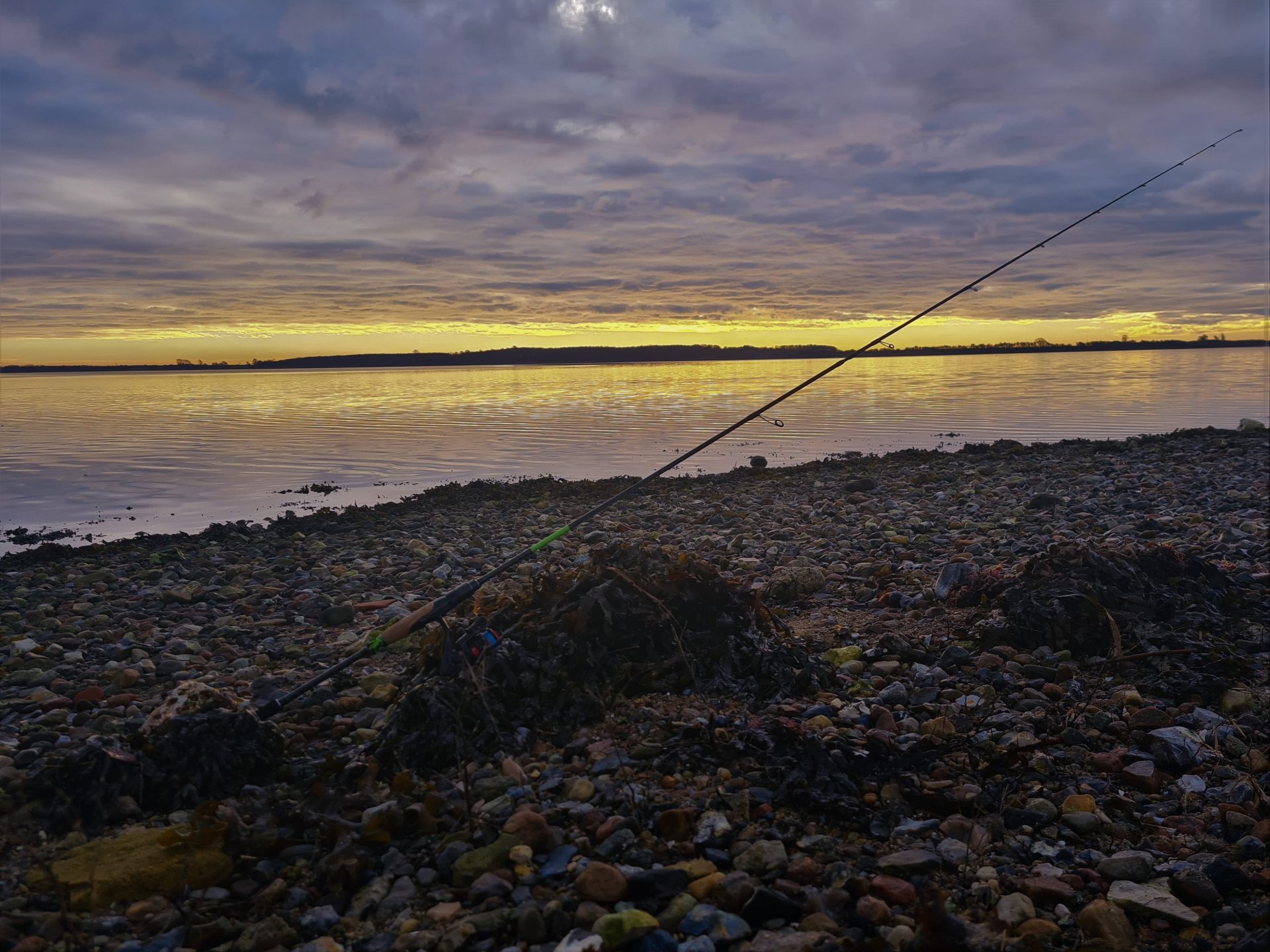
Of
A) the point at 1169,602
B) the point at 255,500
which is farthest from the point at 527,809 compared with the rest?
the point at 255,500

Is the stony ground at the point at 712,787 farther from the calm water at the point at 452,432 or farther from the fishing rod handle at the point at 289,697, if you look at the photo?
the calm water at the point at 452,432

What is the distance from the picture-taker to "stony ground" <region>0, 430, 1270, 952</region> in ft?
9.57

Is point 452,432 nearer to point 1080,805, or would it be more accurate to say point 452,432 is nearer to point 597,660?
point 597,660

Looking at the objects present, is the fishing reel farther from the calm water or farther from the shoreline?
the calm water

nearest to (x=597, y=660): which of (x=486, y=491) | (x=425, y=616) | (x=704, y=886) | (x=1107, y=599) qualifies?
(x=425, y=616)

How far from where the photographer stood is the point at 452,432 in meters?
27.7

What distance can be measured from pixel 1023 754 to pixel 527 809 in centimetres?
228

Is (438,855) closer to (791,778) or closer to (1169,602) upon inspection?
(791,778)

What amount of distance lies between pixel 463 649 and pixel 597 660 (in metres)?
0.77

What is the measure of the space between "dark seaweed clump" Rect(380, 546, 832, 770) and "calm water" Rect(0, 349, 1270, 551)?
1036cm

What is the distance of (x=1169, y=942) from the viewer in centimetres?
275

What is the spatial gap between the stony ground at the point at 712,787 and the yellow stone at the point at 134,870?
0.01 metres

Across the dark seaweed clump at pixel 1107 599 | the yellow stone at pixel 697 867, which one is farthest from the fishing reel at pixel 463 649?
the dark seaweed clump at pixel 1107 599

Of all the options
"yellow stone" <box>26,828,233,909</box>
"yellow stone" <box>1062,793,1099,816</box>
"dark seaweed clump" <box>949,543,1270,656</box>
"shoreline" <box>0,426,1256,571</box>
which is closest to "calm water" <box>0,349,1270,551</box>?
"shoreline" <box>0,426,1256,571</box>
